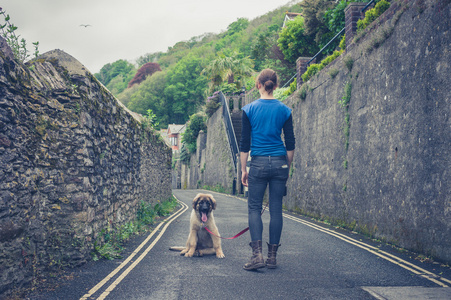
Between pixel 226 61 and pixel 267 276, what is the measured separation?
3427 cm

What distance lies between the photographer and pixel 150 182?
13234mm

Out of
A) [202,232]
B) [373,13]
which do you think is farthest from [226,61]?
[202,232]

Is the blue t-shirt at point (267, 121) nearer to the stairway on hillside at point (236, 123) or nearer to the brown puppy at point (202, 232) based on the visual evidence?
the brown puppy at point (202, 232)

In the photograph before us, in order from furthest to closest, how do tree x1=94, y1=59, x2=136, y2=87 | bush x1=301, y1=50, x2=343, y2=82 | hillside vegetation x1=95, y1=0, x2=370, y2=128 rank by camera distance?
tree x1=94, y1=59, x2=136, y2=87
hillside vegetation x1=95, y1=0, x2=370, y2=128
bush x1=301, y1=50, x2=343, y2=82

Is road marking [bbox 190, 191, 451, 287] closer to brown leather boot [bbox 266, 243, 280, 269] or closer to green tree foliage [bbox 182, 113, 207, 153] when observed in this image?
brown leather boot [bbox 266, 243, 280, 269]

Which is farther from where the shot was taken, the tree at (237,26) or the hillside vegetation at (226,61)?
the tree at (237,26)

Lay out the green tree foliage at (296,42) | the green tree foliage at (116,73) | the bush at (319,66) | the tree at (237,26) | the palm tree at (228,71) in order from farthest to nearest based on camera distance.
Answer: the green tree foliage at (116,73)
the tree at (237,26)
the palm tree at (228,71)
the green tree foliage at (296,42)
the bush at (319,66)

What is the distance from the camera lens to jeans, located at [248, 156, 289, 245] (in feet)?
16.6

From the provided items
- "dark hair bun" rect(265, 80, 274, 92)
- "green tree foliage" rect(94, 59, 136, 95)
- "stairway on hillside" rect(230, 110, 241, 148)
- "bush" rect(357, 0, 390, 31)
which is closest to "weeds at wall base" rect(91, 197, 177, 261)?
"dark hair bun" rect(265, 80, 274, 92)

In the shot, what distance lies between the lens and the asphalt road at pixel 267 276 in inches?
169

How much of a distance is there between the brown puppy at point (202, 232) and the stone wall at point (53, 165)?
5.25 ft

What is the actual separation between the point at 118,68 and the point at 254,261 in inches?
3776

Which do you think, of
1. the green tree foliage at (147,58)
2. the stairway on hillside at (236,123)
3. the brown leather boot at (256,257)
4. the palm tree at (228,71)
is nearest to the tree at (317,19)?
the stairway on hillside at (236,123)

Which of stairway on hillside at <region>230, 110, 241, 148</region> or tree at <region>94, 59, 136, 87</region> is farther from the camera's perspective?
tree at <region>94, 59, 136, 87</region>
